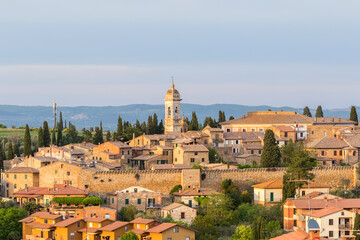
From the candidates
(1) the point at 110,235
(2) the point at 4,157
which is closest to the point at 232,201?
(1) the point at 110,235

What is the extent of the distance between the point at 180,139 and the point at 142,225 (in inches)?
943

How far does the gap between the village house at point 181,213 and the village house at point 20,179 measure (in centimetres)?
1403

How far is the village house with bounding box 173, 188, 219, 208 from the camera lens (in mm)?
69625

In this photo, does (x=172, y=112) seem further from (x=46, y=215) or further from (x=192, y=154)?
(x=46, y=215)

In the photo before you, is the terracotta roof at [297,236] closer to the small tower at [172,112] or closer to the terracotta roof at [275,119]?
the terracotta roof at [275,119]

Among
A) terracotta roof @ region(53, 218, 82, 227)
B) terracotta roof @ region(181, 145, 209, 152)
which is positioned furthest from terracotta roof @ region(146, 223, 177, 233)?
terracotta roof @ region(181, 145, 209, 152)

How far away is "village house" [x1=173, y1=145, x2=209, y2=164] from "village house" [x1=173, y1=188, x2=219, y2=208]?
308 inches

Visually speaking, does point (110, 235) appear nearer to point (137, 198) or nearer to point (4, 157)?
point (137, 198)

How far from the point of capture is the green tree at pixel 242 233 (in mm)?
60912

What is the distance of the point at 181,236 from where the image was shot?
61750 millimetres

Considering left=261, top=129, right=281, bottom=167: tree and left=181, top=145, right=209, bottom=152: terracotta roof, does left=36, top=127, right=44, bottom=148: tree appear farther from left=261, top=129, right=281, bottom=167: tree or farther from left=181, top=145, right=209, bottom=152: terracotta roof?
left=261, top=129, right=281, bottom=167: tree

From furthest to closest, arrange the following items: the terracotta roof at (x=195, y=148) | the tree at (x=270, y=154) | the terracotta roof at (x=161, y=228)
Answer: the terracotta roof at (x=195, y=148), the tree at (x=270, y=154), the terracotta roof at (x=161, y=228)

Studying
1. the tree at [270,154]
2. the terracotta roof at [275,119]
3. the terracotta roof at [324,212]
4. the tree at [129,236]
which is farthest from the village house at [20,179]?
the terracotta roof at [275,119]

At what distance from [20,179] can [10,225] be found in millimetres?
8146
